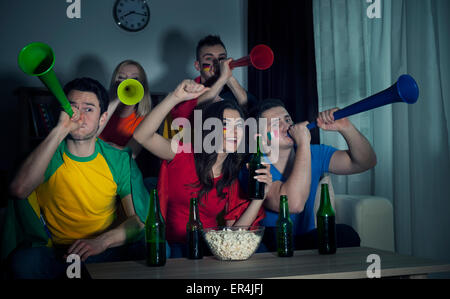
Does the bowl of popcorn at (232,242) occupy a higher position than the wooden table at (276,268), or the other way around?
the bowl of popcorn at (232,242)

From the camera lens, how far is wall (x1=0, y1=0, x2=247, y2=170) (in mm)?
3447

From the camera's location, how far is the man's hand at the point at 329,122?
186cm

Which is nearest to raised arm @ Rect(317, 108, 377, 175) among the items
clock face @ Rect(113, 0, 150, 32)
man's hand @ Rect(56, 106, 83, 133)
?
man's hand @ Rect(56, 106, 83, 133)

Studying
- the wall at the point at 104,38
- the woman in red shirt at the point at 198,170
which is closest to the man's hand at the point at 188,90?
the woman in red shirt at the point at 198,170

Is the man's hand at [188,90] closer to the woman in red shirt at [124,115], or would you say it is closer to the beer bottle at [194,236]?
the beer bottle at [194,236]

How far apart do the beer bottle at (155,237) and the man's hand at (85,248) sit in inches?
14.3

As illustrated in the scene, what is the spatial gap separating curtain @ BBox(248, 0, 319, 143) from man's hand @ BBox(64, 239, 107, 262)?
1635mm

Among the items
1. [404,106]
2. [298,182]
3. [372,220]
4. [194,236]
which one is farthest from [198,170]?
[404,106]

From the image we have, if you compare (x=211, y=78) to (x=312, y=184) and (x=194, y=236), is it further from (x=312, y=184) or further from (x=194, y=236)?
(x=194, y=236)

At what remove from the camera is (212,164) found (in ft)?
6.28

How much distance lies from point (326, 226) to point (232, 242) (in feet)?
1.13

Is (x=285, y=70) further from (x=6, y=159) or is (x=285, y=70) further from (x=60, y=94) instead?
(x=6, y=159)

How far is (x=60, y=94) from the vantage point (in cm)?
150
